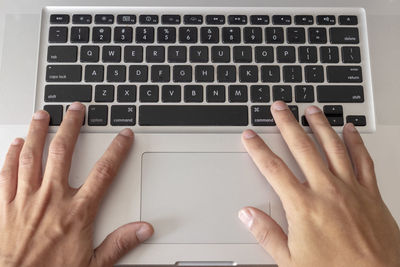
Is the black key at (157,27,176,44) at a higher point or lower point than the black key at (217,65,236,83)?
higher

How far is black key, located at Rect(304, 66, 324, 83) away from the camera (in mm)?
695

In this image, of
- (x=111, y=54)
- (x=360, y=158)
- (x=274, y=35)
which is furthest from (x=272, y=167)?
(x=111, y=54)

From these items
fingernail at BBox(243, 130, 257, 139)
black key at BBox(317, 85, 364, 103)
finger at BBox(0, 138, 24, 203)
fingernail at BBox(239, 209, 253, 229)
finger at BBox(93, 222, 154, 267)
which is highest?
black key at BBox(317, 85, 364, 103)

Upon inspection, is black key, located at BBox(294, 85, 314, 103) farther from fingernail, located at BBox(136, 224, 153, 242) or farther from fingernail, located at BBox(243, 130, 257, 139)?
fingernail, located at BBox(136, 224, 153, 242)

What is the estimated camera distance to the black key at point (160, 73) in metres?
0.69

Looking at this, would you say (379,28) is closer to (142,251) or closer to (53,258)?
(142,251)

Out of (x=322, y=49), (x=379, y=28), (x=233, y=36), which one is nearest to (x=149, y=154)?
(x=233, y=36)

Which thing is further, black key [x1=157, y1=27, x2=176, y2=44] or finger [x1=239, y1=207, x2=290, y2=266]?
black key [x1=157, y1=27, x2=176, y2=44]

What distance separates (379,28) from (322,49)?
0.13m

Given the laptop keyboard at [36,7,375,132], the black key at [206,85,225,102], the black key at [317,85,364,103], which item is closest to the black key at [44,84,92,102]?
the laptop keyboard at [36,7,375,132]

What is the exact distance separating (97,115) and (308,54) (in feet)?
1.37

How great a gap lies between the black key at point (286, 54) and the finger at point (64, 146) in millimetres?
381

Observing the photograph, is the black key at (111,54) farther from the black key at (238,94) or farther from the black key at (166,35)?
the black key at (238,94)

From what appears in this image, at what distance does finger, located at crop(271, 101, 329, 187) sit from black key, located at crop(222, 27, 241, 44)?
15 centimetres
